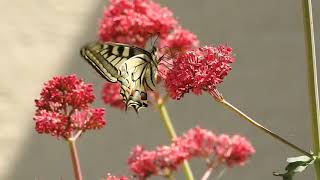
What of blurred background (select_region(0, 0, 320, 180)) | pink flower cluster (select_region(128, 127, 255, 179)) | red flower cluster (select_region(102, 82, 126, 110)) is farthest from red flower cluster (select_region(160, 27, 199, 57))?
blurred background (select_region(0, 0, 320, 180))

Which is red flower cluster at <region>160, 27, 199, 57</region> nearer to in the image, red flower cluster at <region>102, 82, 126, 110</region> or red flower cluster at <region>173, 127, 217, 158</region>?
red flower cluster at <region>102, 82, 126, 110</region>

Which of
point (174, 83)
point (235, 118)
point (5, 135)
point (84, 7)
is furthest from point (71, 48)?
point (174, 83)

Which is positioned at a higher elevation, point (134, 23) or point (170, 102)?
point (134, 23)

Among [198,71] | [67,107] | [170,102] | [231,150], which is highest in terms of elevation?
[198,71]

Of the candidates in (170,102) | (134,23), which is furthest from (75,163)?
(170,102)

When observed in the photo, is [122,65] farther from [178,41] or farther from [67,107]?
[178,41]

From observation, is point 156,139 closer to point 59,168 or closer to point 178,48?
point 59,168

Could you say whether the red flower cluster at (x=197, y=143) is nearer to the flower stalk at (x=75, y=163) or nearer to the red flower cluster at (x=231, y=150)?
the red flower cluster at (x=231, y=150)
